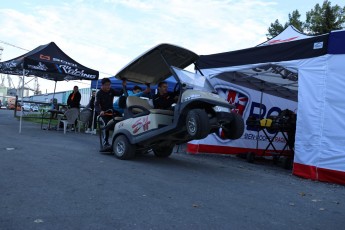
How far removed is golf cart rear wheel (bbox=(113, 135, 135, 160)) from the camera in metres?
7.75

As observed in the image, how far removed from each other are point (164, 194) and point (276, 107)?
8.37 m

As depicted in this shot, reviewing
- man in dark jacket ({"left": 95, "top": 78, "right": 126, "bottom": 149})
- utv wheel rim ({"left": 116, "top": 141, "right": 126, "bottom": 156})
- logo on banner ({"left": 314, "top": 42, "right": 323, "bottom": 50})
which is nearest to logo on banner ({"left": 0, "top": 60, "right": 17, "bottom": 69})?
man in dark jacket ({"left": 95, "top": 78, "right": 126, "bottom": 149})

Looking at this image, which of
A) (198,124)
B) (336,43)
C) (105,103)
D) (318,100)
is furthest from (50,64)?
(336,43)

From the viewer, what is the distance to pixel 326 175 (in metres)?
7.22

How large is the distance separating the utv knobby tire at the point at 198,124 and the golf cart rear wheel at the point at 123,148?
1.79 meters

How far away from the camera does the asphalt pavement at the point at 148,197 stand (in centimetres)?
383

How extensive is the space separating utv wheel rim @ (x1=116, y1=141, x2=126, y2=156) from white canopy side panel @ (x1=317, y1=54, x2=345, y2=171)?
161 inches

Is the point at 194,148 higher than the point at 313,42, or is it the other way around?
the point at 313,42

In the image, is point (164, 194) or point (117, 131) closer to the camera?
point (164, 194)

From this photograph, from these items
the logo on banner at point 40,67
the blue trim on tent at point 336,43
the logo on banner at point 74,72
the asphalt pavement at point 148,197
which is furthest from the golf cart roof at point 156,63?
the logo on banner at point 74,72

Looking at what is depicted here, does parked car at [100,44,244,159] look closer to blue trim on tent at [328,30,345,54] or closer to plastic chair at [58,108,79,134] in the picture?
blue trim on tent at [328,30,345,54]

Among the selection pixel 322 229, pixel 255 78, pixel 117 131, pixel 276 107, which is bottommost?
pixel 322 229

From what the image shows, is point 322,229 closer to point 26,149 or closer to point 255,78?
point 26,149

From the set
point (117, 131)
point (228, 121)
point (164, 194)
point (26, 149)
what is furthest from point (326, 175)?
point (26, 149)
